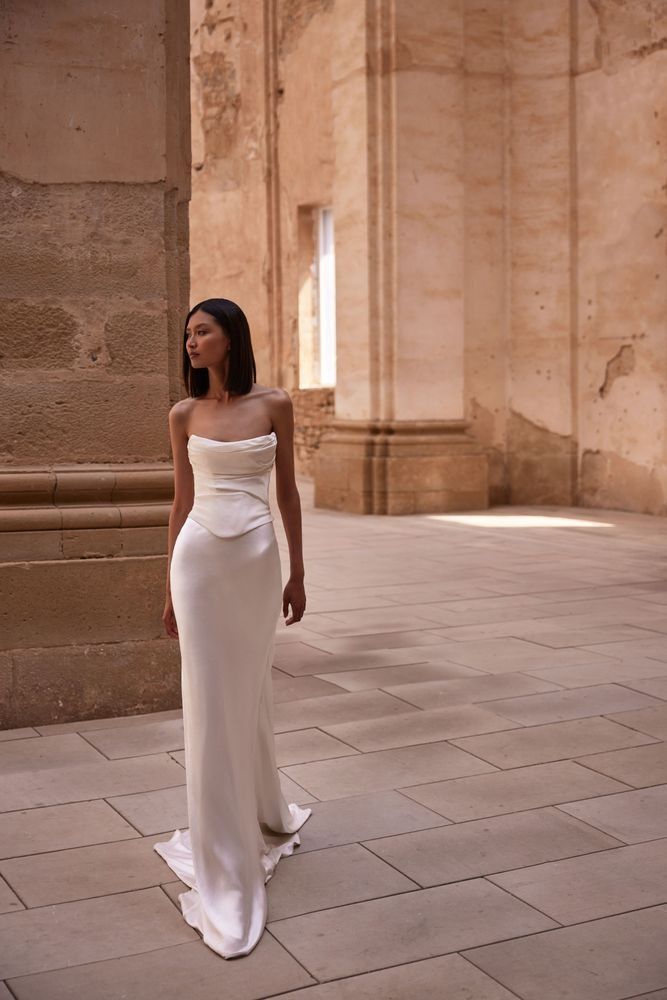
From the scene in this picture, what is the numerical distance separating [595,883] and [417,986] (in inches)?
29.8

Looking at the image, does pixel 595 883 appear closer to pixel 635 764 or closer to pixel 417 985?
pixel 417 985

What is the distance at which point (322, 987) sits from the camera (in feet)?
8.86

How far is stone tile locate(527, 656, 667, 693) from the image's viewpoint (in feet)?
18.1

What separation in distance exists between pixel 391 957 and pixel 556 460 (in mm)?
11029

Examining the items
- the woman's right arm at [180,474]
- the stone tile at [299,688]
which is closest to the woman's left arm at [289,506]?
the woman's right arm at [180,474]

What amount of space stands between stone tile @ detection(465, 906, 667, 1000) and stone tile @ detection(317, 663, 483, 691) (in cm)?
249

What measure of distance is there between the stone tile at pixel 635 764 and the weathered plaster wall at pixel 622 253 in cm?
828

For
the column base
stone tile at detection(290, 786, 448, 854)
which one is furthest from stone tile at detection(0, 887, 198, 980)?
the column base

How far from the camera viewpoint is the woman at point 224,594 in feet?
10.3

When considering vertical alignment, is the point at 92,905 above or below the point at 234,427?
below

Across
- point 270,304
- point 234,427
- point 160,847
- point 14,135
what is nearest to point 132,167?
point 14,135

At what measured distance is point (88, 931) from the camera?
3021 millimetres

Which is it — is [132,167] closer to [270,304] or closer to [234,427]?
[234,427]

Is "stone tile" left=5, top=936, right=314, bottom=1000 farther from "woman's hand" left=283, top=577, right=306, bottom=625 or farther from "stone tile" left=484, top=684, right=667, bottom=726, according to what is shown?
"stone tile" left=484, top=684, right=667, bottom=726
